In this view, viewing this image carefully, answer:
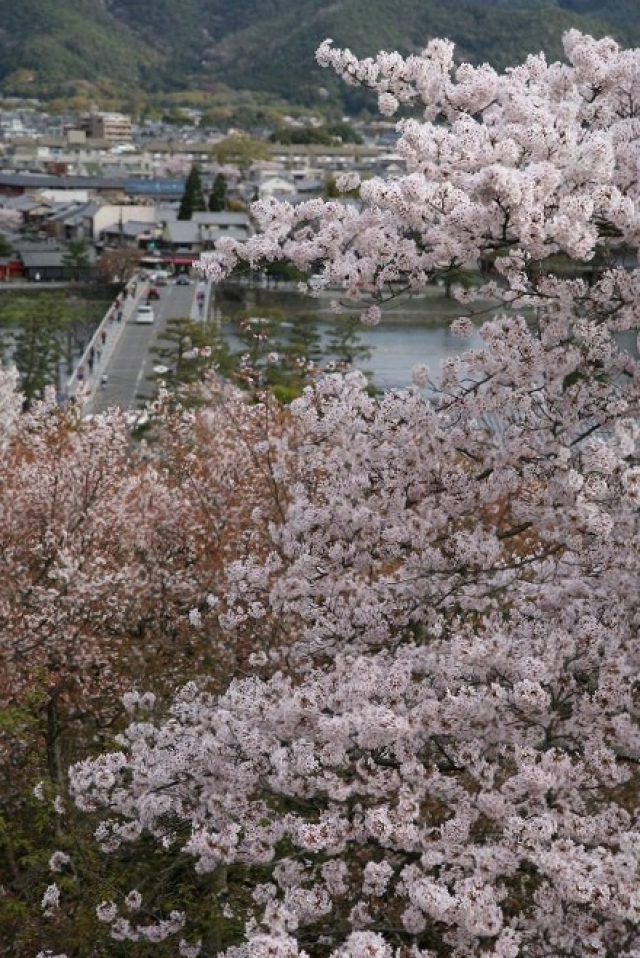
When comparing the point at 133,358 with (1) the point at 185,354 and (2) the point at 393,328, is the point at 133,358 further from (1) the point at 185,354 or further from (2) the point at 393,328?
(2) the point at 393,328

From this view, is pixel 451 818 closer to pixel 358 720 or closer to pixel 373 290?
pixel 358 720

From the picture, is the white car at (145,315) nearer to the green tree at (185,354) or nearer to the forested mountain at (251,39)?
the green tree at (185,354)

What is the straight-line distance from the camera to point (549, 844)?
3426 mm

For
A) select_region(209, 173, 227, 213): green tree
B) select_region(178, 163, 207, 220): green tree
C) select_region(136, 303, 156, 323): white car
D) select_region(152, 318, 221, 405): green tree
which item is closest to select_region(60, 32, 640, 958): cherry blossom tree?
select_region(152, 318, 221, 405): green tree

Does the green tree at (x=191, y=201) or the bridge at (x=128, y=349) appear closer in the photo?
the bridge at (x=128, y=349)

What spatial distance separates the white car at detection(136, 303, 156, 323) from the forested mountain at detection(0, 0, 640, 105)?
8828cm

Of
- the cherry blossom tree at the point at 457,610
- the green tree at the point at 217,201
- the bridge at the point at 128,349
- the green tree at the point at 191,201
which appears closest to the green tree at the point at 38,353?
the bridge at the point at 128,349

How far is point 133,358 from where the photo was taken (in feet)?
110

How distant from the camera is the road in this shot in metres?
27.8

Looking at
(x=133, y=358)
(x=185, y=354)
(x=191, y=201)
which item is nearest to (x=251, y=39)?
(x=191, y=201)

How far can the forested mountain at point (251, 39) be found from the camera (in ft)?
429

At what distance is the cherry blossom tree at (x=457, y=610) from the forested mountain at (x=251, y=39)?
399ft

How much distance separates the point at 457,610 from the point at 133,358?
2913 cm

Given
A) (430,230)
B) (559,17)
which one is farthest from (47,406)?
(559,17)
